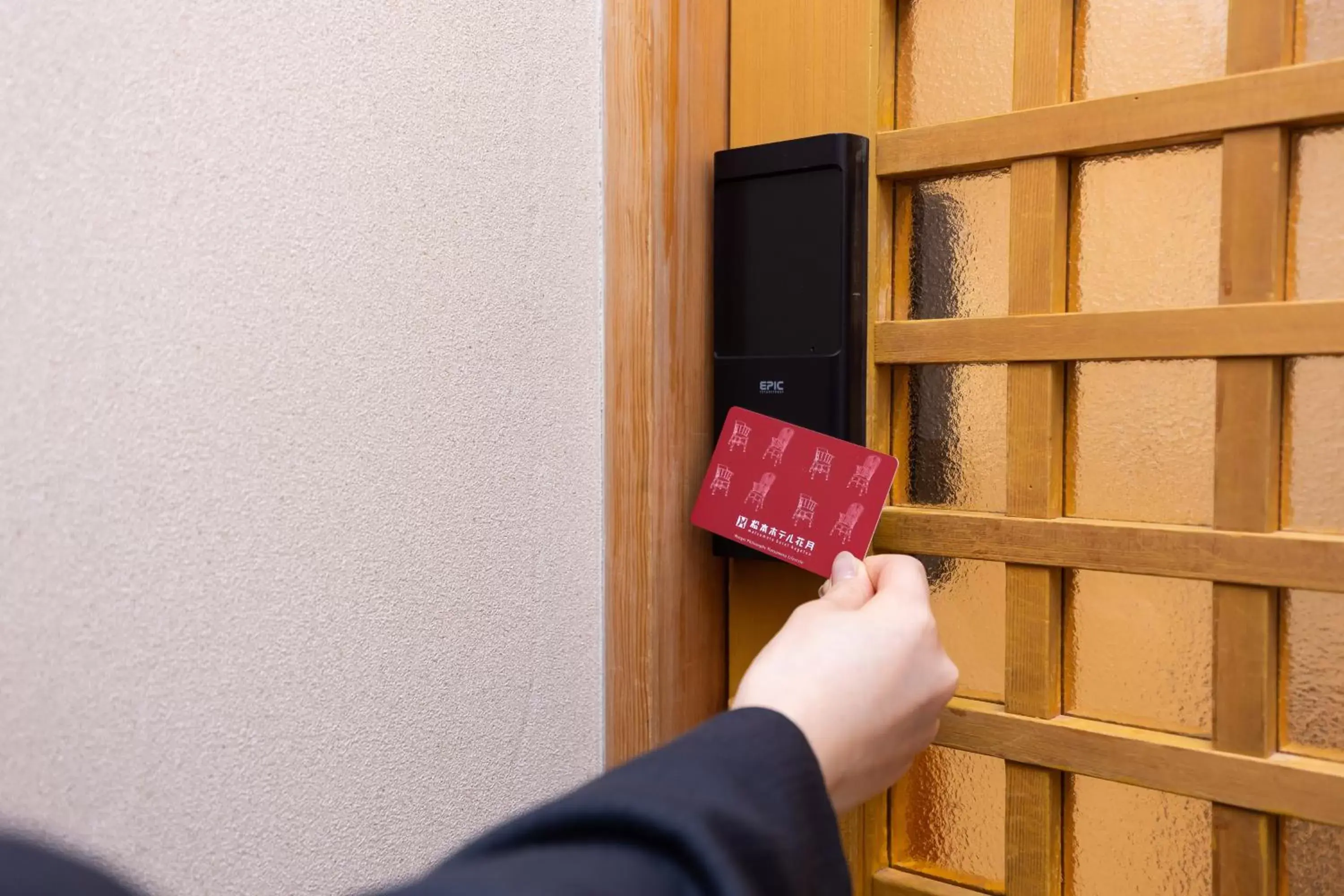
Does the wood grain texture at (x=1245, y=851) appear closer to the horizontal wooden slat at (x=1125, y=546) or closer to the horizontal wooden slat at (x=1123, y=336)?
the horizontal wooden slat at (x=1125, y=546)

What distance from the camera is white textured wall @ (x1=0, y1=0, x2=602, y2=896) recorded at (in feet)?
1.54

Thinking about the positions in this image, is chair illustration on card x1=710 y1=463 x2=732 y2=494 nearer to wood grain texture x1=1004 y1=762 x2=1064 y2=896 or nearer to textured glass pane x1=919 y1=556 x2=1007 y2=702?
textured glass pane x1=919 y1=556 x2=1007 y2=702

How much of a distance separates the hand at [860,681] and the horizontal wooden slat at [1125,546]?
0.36ft

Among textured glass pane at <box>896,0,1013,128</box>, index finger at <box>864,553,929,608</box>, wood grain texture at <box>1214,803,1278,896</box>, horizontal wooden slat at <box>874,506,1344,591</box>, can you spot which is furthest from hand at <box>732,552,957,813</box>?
textured glass pane at <box>896,0,1013,128</box>

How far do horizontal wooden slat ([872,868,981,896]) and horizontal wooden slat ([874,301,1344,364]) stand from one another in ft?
1.30

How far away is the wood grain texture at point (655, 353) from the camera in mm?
748

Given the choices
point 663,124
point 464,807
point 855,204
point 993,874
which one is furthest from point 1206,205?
point 464,807

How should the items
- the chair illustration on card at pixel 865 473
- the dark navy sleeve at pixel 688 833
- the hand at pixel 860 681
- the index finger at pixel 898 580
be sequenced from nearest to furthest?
1. the dark navy sleeve at pixel 688 833
2. the hand at pixel 860 681
3. the index finger at pixel 898 580
4. the chair illustration on card at pixel 865 473

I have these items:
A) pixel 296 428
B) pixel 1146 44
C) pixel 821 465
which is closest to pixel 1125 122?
pixel 1146 44

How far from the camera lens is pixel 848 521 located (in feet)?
2.28

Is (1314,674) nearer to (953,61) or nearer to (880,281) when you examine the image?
(880,281)

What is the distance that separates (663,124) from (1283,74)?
0.41 metres

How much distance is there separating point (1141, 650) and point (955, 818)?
196mm

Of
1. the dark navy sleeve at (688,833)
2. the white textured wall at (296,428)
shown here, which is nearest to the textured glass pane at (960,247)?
the white textured wall at (296,428)
